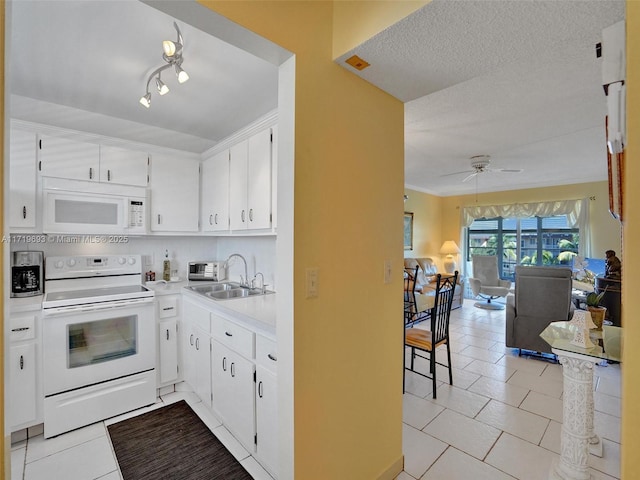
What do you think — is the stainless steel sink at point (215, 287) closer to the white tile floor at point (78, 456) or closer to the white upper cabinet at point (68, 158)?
the white tile floor at point (78, 456)

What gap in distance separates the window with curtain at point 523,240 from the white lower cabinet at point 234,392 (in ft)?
21.3

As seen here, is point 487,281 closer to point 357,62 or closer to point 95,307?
point 357,62

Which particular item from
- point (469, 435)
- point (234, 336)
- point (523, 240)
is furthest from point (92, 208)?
point (523, 240)

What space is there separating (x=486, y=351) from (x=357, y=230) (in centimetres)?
328

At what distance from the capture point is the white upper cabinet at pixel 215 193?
2.79 metres

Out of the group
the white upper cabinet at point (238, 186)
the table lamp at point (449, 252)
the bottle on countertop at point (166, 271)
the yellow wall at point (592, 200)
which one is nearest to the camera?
the white upper cabinet at point (238, 186)

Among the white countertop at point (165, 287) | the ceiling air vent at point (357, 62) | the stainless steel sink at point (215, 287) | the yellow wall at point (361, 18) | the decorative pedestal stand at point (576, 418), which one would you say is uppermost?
the yellow wall at point (361, 18)

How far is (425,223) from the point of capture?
714 cm

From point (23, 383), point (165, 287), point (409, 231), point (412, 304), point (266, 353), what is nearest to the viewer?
point (266, 353)

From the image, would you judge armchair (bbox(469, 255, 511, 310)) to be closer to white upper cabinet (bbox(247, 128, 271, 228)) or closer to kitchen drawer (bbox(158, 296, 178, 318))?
white upper cabinet (bbox(247, 128, 271, 228))

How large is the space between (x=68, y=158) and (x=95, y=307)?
1250mm

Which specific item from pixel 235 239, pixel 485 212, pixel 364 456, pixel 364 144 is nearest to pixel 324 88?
pixel 364 144

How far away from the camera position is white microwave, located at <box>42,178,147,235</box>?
2.38 m

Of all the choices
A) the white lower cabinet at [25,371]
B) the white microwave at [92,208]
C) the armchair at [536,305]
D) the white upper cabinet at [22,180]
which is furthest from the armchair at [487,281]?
the white upper cabinet at [22,180]
